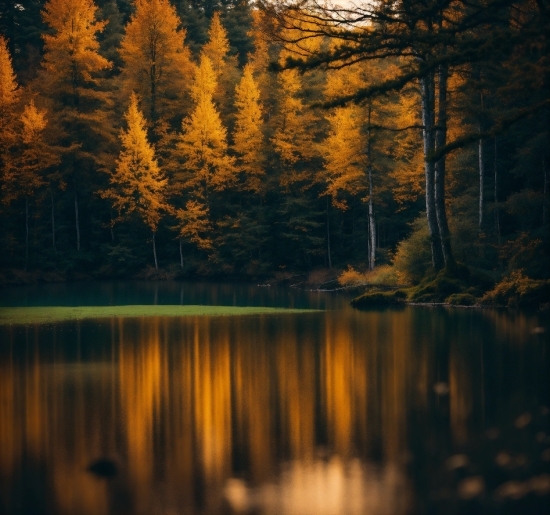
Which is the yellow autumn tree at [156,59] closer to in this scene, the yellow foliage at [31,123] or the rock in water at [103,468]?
the yellow foliage at [31,123]

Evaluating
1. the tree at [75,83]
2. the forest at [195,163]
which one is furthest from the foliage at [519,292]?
the tree at [75,83]

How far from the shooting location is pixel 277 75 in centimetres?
4416

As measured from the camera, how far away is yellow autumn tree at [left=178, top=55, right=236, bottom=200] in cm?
4528

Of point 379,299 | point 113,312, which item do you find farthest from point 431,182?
point 113,312

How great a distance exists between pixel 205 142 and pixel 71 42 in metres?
8.70

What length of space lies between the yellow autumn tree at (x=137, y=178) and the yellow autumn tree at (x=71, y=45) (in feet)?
10.5

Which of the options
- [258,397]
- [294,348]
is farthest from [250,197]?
[258,397]

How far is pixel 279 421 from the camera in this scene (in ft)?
32.5

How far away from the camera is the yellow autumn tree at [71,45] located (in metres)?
45.5

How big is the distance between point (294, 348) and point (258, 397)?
4669mm

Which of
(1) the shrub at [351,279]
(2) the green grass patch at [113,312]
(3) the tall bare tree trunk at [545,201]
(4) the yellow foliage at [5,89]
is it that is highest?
(4) the yellow foliage at [5,89]

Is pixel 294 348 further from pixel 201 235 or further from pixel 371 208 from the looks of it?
pixel 201 235

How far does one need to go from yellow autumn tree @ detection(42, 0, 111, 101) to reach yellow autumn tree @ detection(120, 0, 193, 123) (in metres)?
2.24

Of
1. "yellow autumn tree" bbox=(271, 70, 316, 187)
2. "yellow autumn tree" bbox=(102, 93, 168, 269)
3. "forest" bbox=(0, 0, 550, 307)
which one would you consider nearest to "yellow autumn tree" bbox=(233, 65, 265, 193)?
"forest" bbox=(0, 0, 550, 307)
